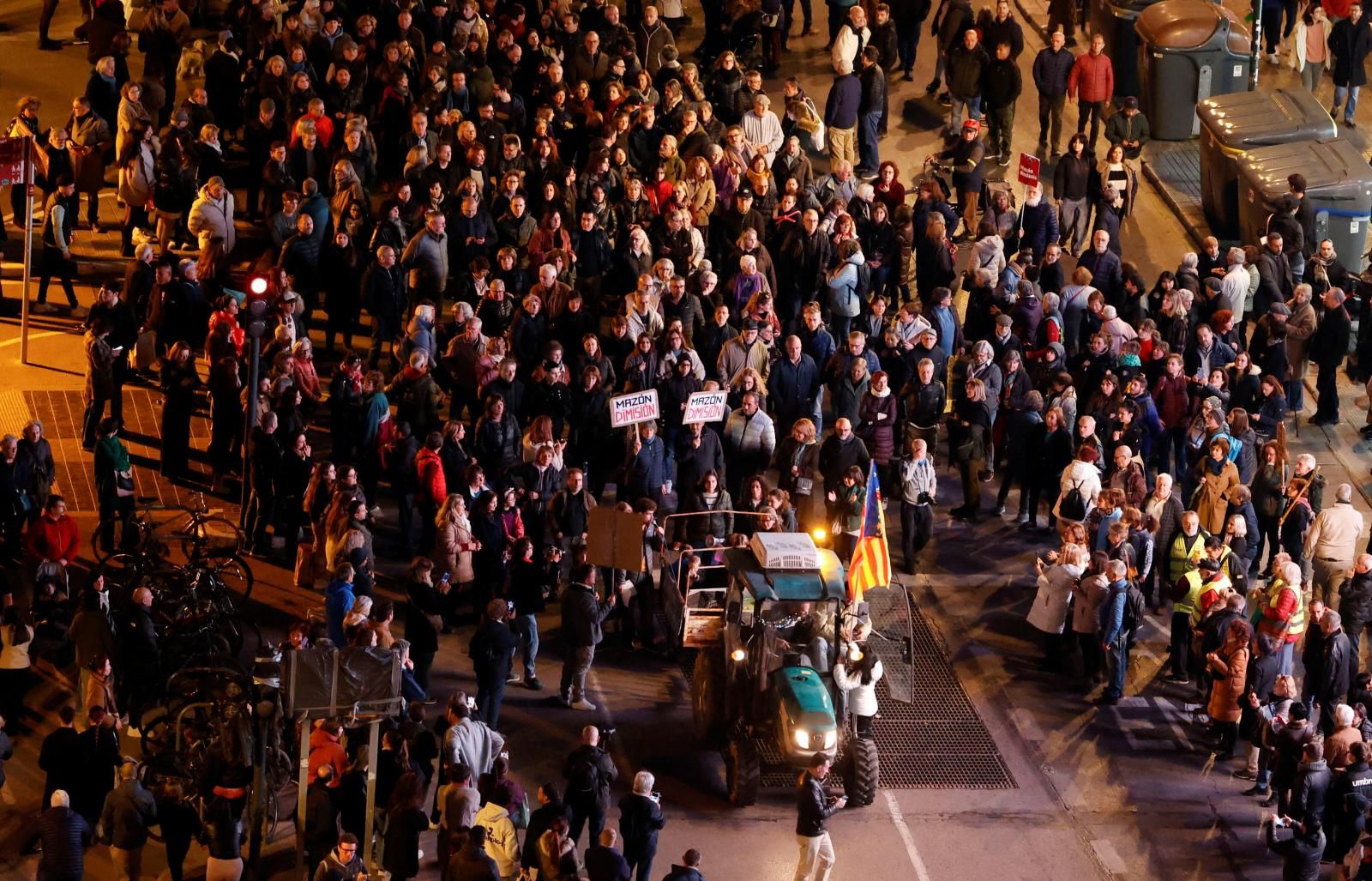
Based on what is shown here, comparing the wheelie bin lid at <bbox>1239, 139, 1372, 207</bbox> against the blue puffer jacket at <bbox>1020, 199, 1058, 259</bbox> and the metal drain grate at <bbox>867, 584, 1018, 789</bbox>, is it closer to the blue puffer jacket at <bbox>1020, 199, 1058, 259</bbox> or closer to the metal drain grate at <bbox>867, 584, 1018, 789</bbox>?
the blue puffer jacket at <bbox>1020, 199, 1058, 259</bbox>

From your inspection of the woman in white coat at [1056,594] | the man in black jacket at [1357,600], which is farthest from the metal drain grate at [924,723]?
the man in black jacket at [1357,600]

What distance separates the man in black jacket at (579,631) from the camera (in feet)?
69.4

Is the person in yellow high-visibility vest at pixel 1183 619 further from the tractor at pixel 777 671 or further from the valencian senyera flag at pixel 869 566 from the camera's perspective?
the tractor at pixel 777 671

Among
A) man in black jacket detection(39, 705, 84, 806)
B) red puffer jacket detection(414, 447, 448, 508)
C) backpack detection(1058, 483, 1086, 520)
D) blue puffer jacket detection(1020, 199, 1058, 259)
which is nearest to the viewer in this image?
man in black jacket detection(39, 705, 84, 806)

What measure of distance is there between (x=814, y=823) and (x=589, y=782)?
1898mm

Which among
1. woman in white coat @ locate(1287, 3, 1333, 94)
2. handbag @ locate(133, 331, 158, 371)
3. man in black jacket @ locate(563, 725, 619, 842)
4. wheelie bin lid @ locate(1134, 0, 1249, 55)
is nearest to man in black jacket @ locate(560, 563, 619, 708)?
man in black jacket @ locate(563, 725, 619, 842)

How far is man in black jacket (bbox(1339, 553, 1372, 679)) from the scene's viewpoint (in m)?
22.5

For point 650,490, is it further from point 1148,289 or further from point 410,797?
point 1148,289

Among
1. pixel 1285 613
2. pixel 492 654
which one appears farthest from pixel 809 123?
pixel 492 654

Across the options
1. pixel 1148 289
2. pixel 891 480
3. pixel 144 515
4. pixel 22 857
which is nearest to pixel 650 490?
pixel 891 480

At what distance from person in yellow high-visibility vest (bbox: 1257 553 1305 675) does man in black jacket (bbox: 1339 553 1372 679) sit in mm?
931

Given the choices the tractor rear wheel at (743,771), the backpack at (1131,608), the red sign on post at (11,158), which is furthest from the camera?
the red sign on post at (11,158)

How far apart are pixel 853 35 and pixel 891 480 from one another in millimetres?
8789

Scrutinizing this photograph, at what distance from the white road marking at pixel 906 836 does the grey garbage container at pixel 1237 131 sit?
13.7 meters
